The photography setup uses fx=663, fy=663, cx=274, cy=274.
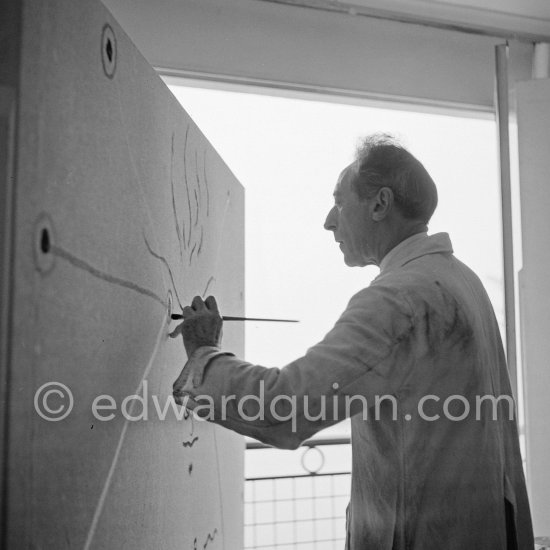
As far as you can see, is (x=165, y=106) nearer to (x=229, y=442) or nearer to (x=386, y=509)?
(x=386, y=509)

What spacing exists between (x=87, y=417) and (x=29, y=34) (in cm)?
42

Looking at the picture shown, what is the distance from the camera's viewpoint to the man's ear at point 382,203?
1.11 metres

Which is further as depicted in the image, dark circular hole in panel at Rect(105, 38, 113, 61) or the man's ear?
the man's ear

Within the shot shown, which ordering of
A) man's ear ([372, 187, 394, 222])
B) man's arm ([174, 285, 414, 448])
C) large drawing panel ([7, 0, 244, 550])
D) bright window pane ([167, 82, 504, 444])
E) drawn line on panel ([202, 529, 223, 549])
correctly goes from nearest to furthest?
1. large drawing panel ([7, 0, 244, 550])
2. man's arm ([174, 285, 414, 448])
3. man's ear ([372, 187, 394, 222])
4. drawn line on panel ([202, 529, 223, 549])
5. bright window pane ([167, 82, 504, 444])

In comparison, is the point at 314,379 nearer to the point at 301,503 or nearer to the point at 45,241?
the point at 45,241

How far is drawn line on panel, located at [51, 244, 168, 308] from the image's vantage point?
0.69 meters

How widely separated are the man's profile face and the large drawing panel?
272 millimetres

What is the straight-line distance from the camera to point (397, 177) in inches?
43.8

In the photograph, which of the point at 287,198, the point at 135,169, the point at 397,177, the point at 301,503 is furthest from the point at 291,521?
the point at 135,169

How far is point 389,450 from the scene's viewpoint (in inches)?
40.2

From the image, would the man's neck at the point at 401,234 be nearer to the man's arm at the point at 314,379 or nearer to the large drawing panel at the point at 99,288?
the man's arm at the point at 314,379

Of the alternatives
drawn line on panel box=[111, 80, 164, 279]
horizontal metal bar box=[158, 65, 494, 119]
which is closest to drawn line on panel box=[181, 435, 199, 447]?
drawn line on panel box=[111, 80, 164, 279]

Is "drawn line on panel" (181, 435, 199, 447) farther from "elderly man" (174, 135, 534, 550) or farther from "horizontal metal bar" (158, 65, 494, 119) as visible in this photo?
"horizontal metal bar" (158, 65, 494, 119)

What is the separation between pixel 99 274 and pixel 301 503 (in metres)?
1.60
